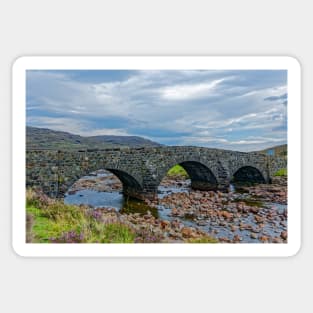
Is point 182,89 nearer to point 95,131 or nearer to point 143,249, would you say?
point 95,131

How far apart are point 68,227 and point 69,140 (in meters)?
1.63

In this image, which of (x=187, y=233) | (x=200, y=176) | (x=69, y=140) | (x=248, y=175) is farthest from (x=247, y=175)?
(x=69, y=140)

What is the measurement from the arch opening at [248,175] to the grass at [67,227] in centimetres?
736

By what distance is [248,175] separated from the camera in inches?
479

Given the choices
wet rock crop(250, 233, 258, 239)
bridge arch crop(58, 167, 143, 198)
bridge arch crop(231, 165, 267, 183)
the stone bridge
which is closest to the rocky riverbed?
wet rock crop(250, 233, 258, 239)

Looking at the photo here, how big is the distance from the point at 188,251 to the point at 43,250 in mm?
2015

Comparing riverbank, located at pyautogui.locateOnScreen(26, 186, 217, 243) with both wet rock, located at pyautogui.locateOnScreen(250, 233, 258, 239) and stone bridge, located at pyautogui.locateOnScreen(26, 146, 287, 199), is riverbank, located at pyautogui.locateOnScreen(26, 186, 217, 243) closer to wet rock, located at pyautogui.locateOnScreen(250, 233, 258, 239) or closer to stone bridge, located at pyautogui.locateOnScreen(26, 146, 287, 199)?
stone bridge, located at pyautogui.locateOnScreen(26, 146, 287, 199)

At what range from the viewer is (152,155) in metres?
9.11

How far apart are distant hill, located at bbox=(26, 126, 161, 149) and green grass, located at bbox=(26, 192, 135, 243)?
0.87 meters

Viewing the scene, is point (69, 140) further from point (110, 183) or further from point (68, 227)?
point (110, 183)

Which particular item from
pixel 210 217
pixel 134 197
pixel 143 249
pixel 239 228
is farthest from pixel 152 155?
pixel 143 249

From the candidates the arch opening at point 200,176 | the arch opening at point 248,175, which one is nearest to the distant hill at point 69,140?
the arch opening at point 200,176

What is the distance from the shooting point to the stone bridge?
261 inches
